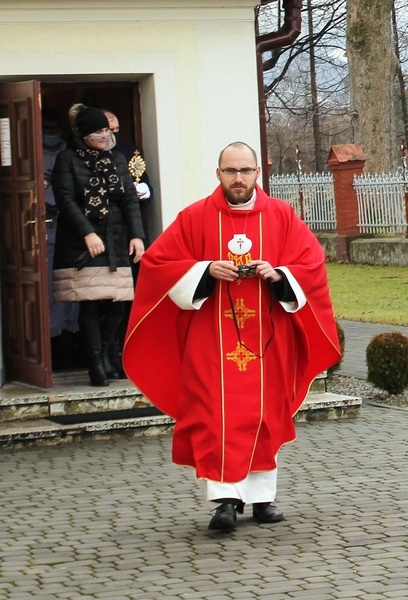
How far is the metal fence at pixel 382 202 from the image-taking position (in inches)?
1108

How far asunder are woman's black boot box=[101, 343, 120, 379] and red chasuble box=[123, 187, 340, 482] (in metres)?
3.08

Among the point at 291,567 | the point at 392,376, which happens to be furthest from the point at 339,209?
the point at 291,567

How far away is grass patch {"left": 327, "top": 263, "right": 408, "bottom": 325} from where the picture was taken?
1886 cm

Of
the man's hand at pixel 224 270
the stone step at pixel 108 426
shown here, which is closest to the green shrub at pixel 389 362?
the stone step at pixel 108 426

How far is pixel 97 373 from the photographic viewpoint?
10.2 metres

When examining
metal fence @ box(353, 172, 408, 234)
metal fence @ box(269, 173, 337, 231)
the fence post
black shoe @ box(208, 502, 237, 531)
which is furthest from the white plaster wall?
metal fence @ box(269, 173, 337, 231)

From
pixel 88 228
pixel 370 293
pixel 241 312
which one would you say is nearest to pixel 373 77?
pixel 370 293

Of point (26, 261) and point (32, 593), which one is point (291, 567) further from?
point (26, 261)

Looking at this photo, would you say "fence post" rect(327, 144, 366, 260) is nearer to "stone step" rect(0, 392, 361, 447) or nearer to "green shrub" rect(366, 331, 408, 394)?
"green shrub" rect(366, 331, 408, 394)

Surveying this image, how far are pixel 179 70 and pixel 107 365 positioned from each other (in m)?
2.28

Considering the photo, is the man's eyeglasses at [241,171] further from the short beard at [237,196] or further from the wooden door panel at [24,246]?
the wooden door panel at [24,246]

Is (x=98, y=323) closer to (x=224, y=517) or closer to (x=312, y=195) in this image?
(x=224, y=517)

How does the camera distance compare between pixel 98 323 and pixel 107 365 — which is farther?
pixel 107 365

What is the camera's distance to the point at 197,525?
7020 millimetres
